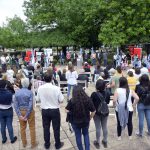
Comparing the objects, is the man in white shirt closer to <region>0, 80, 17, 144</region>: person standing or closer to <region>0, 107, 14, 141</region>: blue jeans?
<region>0, 80, 17, 144</region>: person standing

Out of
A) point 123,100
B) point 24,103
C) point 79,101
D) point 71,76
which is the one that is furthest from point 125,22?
point 79,101

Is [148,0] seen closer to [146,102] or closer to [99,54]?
[99,54]

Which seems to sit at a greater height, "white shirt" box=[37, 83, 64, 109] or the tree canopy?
the tree canopy

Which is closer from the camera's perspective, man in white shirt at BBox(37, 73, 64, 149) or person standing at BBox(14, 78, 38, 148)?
man in white shirt at BBox(37, 73, 64, 149)

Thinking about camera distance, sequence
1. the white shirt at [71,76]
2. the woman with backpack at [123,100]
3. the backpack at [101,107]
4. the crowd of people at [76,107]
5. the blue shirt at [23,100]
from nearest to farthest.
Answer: the crowd of people at [76,107] < the backpack at [101,107] < the blue shirt at [23,100] < the woman with backpack at [123,100] < the white shirt at [71,76]

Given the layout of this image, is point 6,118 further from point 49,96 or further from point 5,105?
point 49,96

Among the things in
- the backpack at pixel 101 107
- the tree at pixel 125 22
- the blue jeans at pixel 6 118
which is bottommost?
the blue jeans at pixel 6 118

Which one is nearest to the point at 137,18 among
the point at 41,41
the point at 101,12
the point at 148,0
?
the point at 148,0

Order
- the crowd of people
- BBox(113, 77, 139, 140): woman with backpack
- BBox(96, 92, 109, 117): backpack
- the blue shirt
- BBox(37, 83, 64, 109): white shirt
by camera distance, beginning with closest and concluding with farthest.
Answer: the crowd of people < BBox(37, 83, 64, 109): white shirt < BBox(96, 92, 109, 117): backpack < the blue shirt < BBox(113, 77, 139, 140): woman with backpack

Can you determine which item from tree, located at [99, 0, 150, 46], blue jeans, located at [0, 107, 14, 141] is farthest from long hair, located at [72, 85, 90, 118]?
tree, located at [99, 0, 150, 46]

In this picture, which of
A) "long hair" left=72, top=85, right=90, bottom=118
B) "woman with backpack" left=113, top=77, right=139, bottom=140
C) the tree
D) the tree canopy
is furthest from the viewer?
the tree canopy

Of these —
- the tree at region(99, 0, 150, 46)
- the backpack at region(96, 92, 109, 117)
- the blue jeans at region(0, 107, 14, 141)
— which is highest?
the tree at region(99, 0, 150, 46)

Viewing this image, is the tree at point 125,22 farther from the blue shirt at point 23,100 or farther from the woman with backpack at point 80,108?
the woman with backpack at point 80,108

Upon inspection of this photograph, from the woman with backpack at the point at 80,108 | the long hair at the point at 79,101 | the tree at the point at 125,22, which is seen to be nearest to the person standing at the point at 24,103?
the woman with backpack at the point at 80,108
